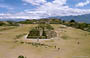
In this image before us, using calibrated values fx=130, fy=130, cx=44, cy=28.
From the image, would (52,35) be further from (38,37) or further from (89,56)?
(89,56)

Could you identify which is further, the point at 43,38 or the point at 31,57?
the point at 43,38

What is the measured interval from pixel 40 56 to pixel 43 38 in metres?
18.3

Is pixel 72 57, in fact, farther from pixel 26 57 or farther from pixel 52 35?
pixel 52 35

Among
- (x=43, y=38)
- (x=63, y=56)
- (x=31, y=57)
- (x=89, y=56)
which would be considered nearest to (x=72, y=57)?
(x=63, y=56)

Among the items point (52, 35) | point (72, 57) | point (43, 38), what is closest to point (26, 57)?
point (72, 57)

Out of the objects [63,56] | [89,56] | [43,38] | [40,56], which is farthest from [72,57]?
[43,38]

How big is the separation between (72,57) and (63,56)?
1657mm

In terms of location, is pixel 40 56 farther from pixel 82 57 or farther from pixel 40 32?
pixel 40 32

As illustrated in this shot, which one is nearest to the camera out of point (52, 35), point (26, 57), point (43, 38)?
point (26, 57)

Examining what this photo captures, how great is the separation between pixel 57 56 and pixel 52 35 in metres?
21.3

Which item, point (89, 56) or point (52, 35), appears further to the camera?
point (52, 35)

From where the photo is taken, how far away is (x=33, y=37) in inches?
1667

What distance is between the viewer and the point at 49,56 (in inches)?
920

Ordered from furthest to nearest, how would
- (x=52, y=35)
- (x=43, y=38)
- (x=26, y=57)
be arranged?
(x=52, y=35)
(x=43, y=38)
(x=26, y=57)
